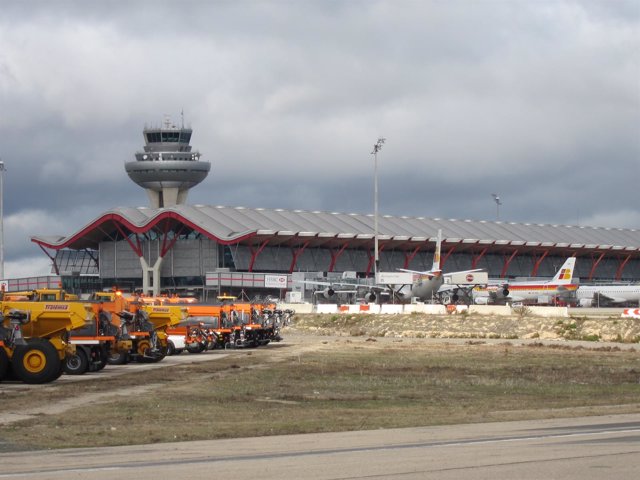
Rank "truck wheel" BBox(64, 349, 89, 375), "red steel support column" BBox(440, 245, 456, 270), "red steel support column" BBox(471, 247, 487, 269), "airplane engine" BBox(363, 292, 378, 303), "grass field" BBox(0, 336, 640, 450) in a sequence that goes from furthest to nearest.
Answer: "red steel support column" BBox(471, 247, 487, 269) → "red steel support column" BBox(440, 245, 456, 270) → "airplane engine" BBox(363, 292, 378, 303) → "truck wheel" BBox(64, 349, 89, 375) → "grass field" BBox(0, 336, 640, 450)

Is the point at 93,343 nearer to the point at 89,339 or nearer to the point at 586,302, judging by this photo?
the point at 89,339

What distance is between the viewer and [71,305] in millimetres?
33031

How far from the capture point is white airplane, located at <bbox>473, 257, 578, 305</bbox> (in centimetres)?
11912

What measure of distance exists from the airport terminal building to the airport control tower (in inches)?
6.0

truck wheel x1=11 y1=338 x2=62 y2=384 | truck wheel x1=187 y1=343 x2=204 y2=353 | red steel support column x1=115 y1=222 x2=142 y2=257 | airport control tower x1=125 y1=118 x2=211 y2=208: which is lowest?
truck wheel x1=187 y1=343 x2=204 y2=353

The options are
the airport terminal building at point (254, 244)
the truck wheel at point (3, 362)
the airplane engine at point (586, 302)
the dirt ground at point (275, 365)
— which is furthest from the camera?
the airport terminal building at point (254, 244)

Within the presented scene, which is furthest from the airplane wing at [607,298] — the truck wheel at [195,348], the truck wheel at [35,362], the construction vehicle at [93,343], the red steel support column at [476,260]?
the truck wheel at [35,362]

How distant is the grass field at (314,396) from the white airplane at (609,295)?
74929mm

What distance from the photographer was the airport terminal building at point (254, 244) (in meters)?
135

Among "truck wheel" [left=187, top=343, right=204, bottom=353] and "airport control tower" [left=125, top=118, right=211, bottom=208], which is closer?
"truck wheel" [left=187, top=343, right=204, bottom=353]

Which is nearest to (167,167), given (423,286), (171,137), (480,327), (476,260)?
(171,137)

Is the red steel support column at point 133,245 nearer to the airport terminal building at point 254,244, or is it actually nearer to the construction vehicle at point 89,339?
the airport terminal building at point 254,244

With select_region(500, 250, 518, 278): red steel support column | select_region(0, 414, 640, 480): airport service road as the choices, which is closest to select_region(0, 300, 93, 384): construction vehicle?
select_region(0, 414, 640, 480): airport service road

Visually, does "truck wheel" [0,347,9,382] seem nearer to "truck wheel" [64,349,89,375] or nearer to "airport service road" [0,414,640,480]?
"truck wheel" [64,349,89,375]
